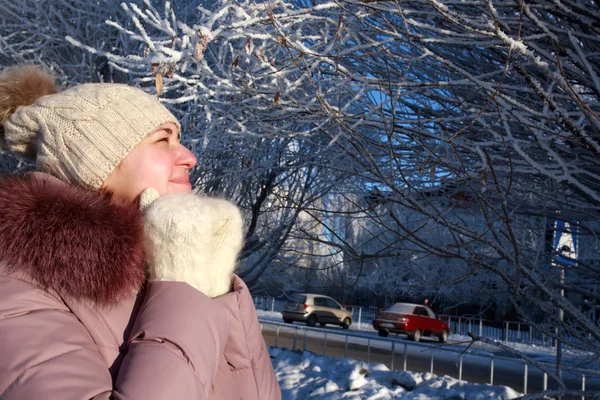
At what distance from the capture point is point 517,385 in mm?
11180

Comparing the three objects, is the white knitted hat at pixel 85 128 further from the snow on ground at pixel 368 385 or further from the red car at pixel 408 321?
the red car at pixel 408 321

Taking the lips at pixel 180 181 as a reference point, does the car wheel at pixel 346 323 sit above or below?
below

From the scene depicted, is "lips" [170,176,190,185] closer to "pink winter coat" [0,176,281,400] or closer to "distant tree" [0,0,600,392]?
"pink winter coat" [0,176,281,400]

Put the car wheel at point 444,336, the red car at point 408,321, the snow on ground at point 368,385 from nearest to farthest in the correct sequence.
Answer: the snow on ground at point 368,385 < the red car at point 408,321 < the car wheel at point 444,336

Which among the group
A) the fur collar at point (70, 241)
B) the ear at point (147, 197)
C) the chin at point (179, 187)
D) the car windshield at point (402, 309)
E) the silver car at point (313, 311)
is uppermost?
the chin at point (179, 187)

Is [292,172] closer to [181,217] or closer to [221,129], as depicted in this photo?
[221,129]

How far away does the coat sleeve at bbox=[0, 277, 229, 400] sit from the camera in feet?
3.41

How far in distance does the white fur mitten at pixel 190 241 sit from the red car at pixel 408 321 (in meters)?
19.9

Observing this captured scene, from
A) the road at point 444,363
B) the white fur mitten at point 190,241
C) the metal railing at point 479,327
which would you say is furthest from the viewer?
the metal railing at point 479,327

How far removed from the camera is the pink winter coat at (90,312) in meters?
1.07

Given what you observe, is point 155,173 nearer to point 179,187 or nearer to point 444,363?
point 179,187

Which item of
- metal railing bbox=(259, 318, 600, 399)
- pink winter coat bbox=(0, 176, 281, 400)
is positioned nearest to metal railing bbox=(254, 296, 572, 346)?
metal railing bbox=(259, 318, 600, 399)

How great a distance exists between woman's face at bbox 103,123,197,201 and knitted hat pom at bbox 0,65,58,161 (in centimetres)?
31

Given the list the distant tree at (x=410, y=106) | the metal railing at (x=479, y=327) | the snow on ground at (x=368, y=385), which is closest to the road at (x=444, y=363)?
the snow on ground at (x=368, y=385)
